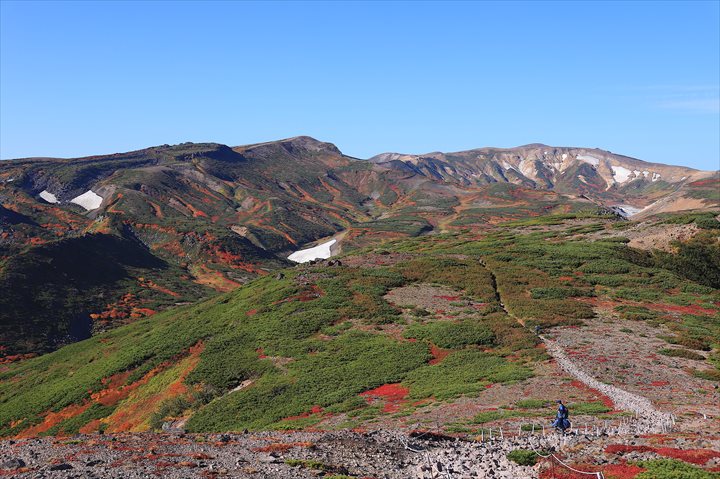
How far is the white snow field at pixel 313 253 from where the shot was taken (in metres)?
180

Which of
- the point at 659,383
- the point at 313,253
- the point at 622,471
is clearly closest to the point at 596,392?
the point at 659,383

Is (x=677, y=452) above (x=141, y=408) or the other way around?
above

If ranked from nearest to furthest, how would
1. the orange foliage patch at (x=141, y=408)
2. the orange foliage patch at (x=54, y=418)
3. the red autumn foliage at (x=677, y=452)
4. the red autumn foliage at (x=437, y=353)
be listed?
the red autumn foliage at (x=677, y=452)
the orange foliage patch at (x=141, y=408)
the red autumn foliage at (x=437, y=353)
the orange foliage patch at (x=54, y=418)

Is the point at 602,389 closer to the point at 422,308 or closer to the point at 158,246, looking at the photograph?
the point at 422,308

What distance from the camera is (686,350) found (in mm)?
45312

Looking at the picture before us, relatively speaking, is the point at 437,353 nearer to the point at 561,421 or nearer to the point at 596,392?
the point at 596,392

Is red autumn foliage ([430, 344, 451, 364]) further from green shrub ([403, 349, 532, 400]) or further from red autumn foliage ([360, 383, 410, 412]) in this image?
red autumn foliage ([360, 383, 410, 412])

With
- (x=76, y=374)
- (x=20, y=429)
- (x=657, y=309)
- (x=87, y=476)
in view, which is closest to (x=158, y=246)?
(x=76, y=374)

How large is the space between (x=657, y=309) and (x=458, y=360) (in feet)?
86.7

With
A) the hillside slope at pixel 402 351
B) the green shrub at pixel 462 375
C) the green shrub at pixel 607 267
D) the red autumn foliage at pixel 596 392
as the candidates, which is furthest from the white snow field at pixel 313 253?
the red autumn foliage at pixel 596 392

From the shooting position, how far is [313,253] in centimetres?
18575

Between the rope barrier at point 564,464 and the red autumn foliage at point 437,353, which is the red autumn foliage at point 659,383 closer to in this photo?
the rope barrier at point 564,464

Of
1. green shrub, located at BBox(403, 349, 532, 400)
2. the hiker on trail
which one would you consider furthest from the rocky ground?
green shrub, located at BBox(403, 349, 532, 400)

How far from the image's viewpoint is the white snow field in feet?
591
